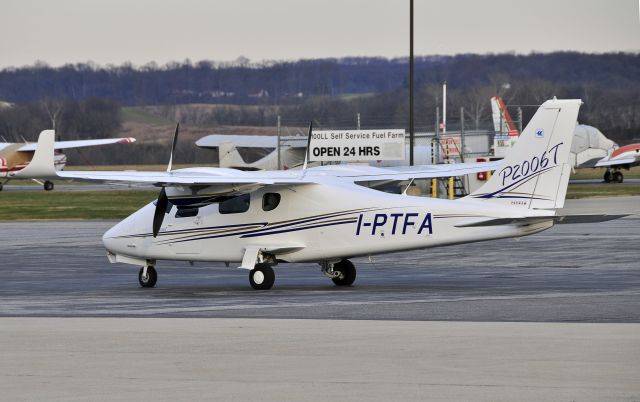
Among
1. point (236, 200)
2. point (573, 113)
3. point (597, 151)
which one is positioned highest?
point (573, 113)

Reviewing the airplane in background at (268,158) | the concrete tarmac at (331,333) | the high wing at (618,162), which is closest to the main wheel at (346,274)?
the concrete tarmac at (331,333)

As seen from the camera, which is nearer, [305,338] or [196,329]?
[305,338]

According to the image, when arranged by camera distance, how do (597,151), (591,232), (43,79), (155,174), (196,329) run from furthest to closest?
(43,79) < (597,151) < (591,232) < (155,174) < (196,329)

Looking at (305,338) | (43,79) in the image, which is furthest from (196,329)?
(43,79)

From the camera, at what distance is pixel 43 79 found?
122938 mm

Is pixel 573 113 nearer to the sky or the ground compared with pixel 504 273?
nearer to the sky

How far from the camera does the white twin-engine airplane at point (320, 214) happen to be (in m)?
19.4

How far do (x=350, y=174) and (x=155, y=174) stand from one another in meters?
4.79

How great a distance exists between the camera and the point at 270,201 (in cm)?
2156

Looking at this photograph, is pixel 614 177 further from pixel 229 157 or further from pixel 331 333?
pixel 331 333

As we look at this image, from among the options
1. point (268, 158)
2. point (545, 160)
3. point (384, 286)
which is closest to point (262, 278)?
point (384, 286)

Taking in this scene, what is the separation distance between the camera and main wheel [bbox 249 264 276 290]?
69.8ft

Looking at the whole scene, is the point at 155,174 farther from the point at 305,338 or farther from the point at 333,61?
the point at 333,61

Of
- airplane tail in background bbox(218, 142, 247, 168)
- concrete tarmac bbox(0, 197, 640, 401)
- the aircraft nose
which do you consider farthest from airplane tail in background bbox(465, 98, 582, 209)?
airplane tail in background bbox(218, 142, 247, 168)
